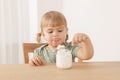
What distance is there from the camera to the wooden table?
950 millimetres

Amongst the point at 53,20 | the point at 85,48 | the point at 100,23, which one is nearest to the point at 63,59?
the point at 85,48

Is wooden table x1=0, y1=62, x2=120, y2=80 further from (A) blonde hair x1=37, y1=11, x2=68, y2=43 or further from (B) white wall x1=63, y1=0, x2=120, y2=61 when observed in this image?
(B) white wall x1=63, y1=0, x2=120, y2=61

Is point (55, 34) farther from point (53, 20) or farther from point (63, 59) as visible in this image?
point (63, 59)

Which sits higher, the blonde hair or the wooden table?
the blonde hair

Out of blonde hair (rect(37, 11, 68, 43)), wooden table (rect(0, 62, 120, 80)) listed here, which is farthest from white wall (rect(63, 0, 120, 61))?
wooden table (rect(0, 62, 120, 80))

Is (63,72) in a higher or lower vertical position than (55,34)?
lower

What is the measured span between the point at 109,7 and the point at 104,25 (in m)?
0.15

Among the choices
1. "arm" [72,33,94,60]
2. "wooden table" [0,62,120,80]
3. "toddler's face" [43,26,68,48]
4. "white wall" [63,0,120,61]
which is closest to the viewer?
"wooden table" [0,62,120,80]

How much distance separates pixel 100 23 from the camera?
6.83 ft

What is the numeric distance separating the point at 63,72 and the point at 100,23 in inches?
45.0

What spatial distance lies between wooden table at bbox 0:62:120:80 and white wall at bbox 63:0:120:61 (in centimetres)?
83

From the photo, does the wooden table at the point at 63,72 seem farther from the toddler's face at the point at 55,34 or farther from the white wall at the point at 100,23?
the white wall at the point at 100,23

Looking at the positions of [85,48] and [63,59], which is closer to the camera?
[63,59]

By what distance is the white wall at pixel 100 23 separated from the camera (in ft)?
6.31
